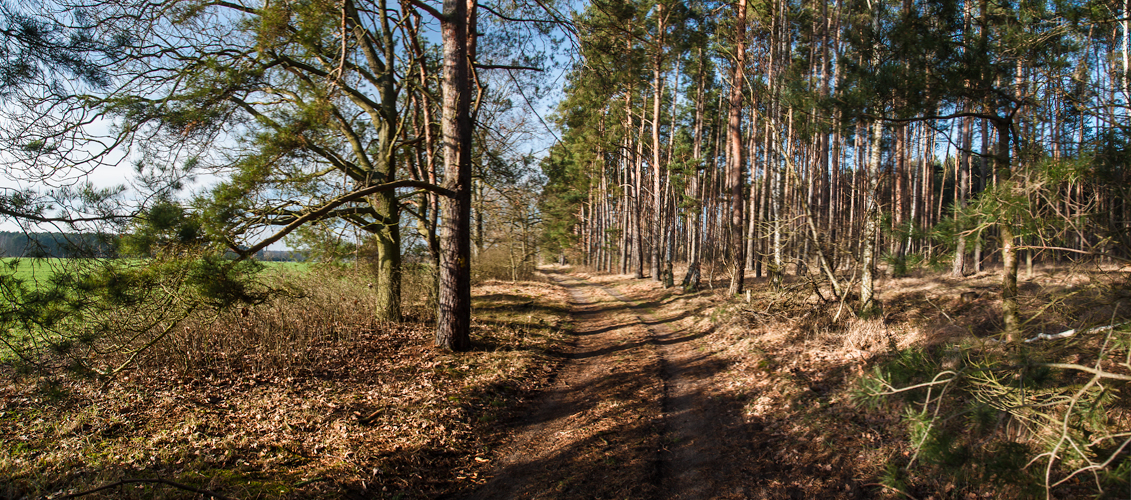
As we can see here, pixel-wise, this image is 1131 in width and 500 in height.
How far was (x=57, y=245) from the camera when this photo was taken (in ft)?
10.1

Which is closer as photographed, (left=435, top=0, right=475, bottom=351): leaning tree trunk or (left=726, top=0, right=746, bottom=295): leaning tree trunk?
(left=435, top=0, right=475, bottom=351): leaning tree trunk

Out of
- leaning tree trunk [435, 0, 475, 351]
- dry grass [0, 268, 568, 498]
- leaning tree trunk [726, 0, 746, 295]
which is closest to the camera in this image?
dry grass [0, 268, 568, 498]

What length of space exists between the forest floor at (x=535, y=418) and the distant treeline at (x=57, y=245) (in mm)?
842

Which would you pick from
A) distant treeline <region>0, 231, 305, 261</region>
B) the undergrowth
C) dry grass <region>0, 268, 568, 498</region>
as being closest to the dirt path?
dry grass <region>0, 268, 568, 498</region>

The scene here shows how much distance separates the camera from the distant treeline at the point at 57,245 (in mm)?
2863

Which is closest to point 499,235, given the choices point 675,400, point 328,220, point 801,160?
point 328,220

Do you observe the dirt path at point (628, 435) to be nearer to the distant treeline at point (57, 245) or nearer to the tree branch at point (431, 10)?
the distant treeline at point (57, 245)

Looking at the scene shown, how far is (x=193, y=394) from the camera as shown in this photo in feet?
17.0

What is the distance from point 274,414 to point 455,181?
398cm

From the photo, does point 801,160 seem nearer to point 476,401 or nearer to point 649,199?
point 649,199

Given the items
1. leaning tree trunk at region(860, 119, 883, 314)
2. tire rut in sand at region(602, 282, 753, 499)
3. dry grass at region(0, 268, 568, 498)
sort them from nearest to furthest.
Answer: dry grass at region(0, 268, 568, 498) < tire rut in sand at region(602, 282, 753, 499) < leaning tree trunk at region(860, 119, 883, 314)

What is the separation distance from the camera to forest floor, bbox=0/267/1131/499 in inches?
138

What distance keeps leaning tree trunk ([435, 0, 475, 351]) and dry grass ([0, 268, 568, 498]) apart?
0.56 meters

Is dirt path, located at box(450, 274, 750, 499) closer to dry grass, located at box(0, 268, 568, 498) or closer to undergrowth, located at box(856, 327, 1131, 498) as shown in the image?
dry grass, located at box(0, 268, 568, 498)
